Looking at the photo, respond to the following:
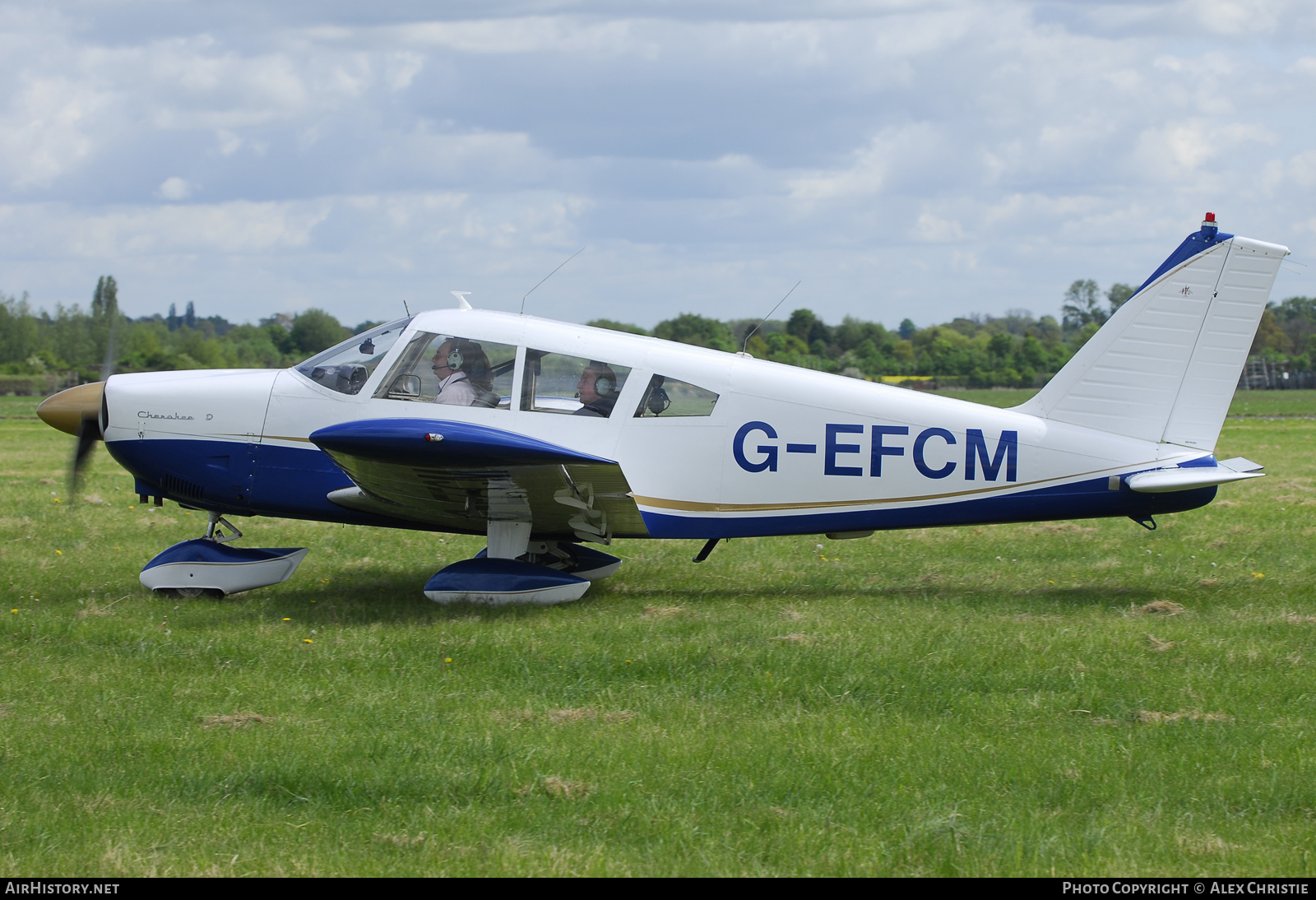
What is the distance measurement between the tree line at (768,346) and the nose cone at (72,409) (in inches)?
1253

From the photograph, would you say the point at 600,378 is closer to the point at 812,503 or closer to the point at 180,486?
the point at 812,503

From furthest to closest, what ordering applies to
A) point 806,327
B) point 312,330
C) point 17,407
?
1. point 806,327
2. point 312,330
3. point 17,407

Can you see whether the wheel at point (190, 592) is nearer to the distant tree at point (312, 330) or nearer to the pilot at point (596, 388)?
the pilot at point (596, 388)

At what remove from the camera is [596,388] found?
758 cm

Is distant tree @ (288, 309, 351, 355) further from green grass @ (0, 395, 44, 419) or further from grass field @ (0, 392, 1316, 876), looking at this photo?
grass field @ (0, 392, 1316, 876)

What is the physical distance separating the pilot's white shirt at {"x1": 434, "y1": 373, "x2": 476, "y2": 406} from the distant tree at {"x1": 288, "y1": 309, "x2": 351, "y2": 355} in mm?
38824

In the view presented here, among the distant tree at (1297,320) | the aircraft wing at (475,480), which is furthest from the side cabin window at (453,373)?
the distant tree at (1297,320)

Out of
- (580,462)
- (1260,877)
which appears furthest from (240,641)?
(1260,877)

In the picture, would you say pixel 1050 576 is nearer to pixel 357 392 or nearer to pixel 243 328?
pixel 357 392

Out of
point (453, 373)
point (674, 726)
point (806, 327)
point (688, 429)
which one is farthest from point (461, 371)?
point (806, 327)

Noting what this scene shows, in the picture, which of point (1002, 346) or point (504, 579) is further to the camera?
point (1002, 346)

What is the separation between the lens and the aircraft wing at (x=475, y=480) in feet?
21.4

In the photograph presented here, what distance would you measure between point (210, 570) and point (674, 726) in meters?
4.30
